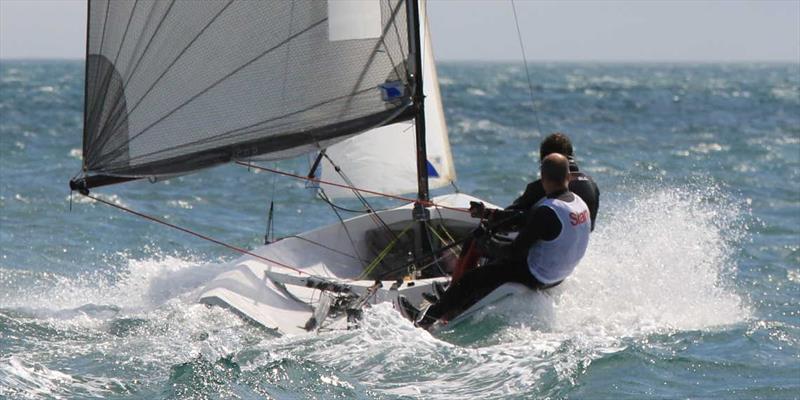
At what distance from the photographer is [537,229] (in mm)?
6309

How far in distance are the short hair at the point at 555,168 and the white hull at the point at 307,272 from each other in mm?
1141

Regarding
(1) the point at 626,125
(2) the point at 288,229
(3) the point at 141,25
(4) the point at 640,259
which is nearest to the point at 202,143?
(3) the point at 141,25

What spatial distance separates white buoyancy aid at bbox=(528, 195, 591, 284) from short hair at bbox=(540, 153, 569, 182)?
11cm

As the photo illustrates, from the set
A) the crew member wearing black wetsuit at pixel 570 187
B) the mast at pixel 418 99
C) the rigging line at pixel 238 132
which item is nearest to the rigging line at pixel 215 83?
the rigging line at pixel 238 132

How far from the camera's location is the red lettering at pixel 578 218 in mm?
6320

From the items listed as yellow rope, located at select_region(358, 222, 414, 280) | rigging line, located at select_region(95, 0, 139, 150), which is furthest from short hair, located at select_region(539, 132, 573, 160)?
rigging line, located at select_region(95, 0, 139, 150)

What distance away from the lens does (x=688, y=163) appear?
1817cm

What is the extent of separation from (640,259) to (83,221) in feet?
18.8

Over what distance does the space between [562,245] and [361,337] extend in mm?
1145

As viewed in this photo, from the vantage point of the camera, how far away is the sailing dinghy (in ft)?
21.9

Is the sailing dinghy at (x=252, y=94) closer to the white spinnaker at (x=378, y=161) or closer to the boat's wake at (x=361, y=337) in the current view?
the boat's wake at (x=361, y=337)

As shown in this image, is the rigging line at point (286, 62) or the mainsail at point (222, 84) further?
the rigging line at point (286, 62)

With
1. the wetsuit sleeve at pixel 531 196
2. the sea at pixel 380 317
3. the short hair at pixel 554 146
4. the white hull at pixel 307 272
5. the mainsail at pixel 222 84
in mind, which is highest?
the mainsail at pixel 222 84

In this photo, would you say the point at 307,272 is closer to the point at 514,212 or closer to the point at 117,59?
the point at 514,212
